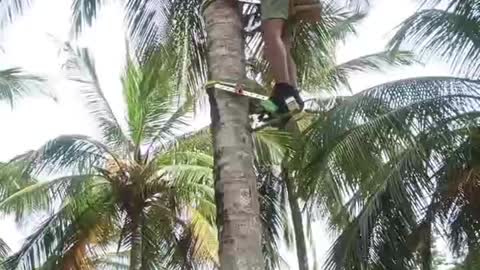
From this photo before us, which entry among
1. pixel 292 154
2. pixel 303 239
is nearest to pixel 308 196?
pixel 292 154

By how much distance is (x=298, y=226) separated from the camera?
13.6 metres

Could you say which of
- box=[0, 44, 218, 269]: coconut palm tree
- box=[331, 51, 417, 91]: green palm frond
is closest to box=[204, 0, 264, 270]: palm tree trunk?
box=[0, 44, 218, 269]: coconut palm tree

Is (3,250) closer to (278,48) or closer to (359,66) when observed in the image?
(359,66)

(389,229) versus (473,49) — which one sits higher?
(473,49)

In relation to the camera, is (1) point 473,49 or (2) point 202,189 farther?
(2) point 202,189

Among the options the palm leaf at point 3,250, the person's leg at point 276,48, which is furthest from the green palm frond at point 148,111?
the person's leg at point 276,48

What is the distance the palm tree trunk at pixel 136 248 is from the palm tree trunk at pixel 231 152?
8.20 m

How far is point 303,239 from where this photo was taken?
13.6 m

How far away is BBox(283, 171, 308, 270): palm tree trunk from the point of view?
13359 millimetres

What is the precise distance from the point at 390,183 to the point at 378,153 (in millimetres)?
383

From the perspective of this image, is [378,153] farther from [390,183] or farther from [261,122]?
[261,122]

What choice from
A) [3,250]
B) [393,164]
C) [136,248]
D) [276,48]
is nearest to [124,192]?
[136,248]

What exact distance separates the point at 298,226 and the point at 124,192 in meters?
2.91

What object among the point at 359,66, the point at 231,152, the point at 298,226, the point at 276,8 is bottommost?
the point at 231,152
